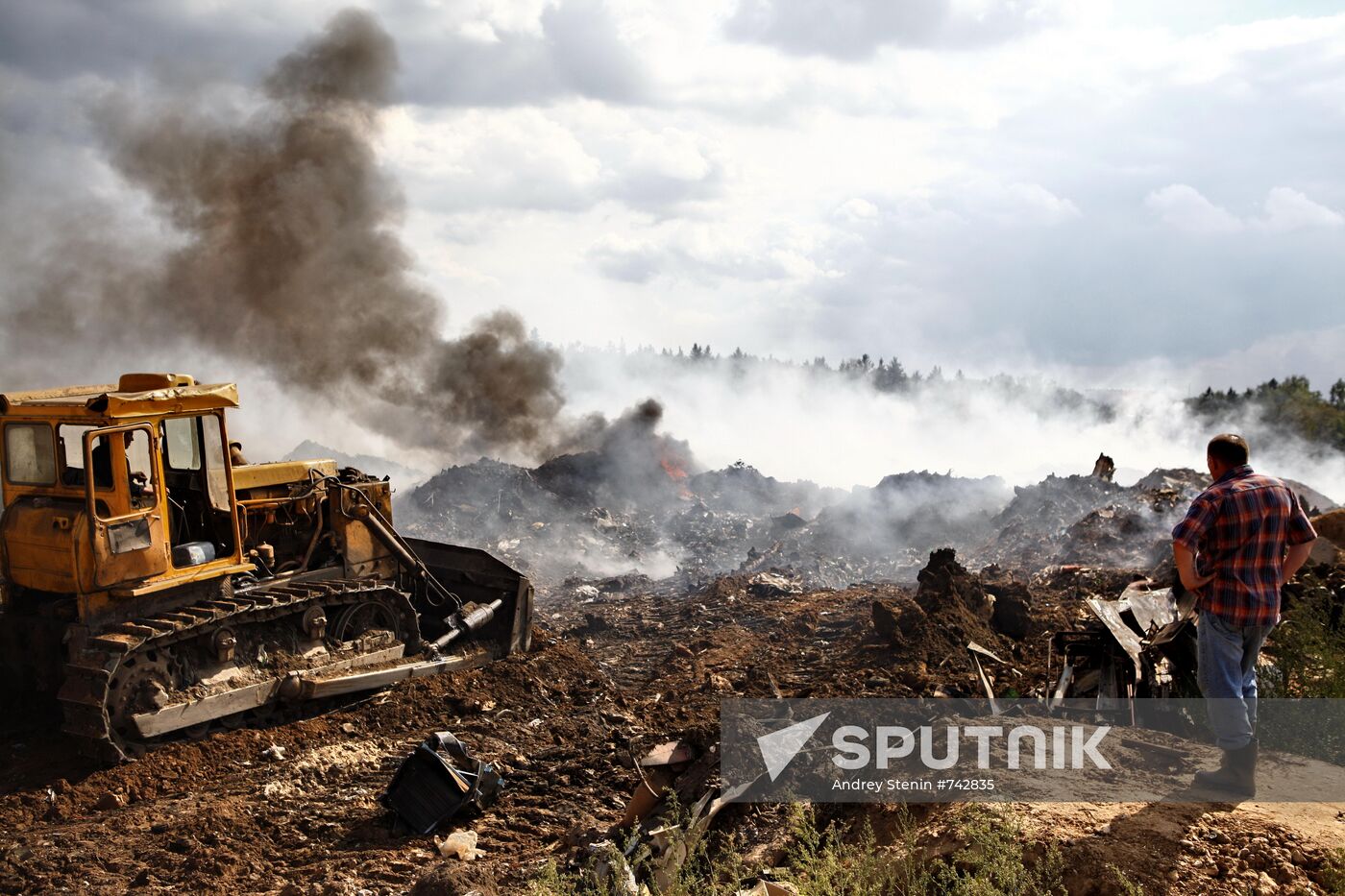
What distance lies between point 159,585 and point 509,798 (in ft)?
11.5

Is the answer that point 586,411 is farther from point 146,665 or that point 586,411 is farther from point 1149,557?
point 146,665

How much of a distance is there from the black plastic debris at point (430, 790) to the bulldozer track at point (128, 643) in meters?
2.37

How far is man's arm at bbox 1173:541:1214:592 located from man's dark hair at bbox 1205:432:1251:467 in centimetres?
57

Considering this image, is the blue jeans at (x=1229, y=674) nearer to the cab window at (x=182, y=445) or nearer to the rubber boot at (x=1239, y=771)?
the rubber boot at (x=1239, y=771)

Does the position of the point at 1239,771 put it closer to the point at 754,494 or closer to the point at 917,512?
the point at 917,512

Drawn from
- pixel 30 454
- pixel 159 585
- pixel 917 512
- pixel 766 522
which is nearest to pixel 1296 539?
pixel 159 585

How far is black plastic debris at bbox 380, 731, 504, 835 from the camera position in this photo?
22.8 feet

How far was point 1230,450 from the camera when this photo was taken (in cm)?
563

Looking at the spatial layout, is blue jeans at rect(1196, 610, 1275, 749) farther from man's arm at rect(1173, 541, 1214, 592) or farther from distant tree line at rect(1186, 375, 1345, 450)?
distant tree line at rect(1186, 375, 1345, 450)

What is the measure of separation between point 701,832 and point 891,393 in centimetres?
4191

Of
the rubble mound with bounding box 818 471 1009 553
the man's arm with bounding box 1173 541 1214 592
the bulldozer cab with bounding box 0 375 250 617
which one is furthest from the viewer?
the rubble mound with bounding box 818 471 1009 553

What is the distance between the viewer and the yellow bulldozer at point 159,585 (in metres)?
8.00

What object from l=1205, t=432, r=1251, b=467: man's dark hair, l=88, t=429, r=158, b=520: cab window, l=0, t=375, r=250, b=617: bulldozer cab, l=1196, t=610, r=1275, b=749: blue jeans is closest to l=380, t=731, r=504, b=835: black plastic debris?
l=0, t=375, r=250, b=617: bulldozer cab

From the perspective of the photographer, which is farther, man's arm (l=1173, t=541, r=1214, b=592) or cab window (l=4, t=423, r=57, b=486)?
cab window (l=4, t=423, r=57, b=486)
